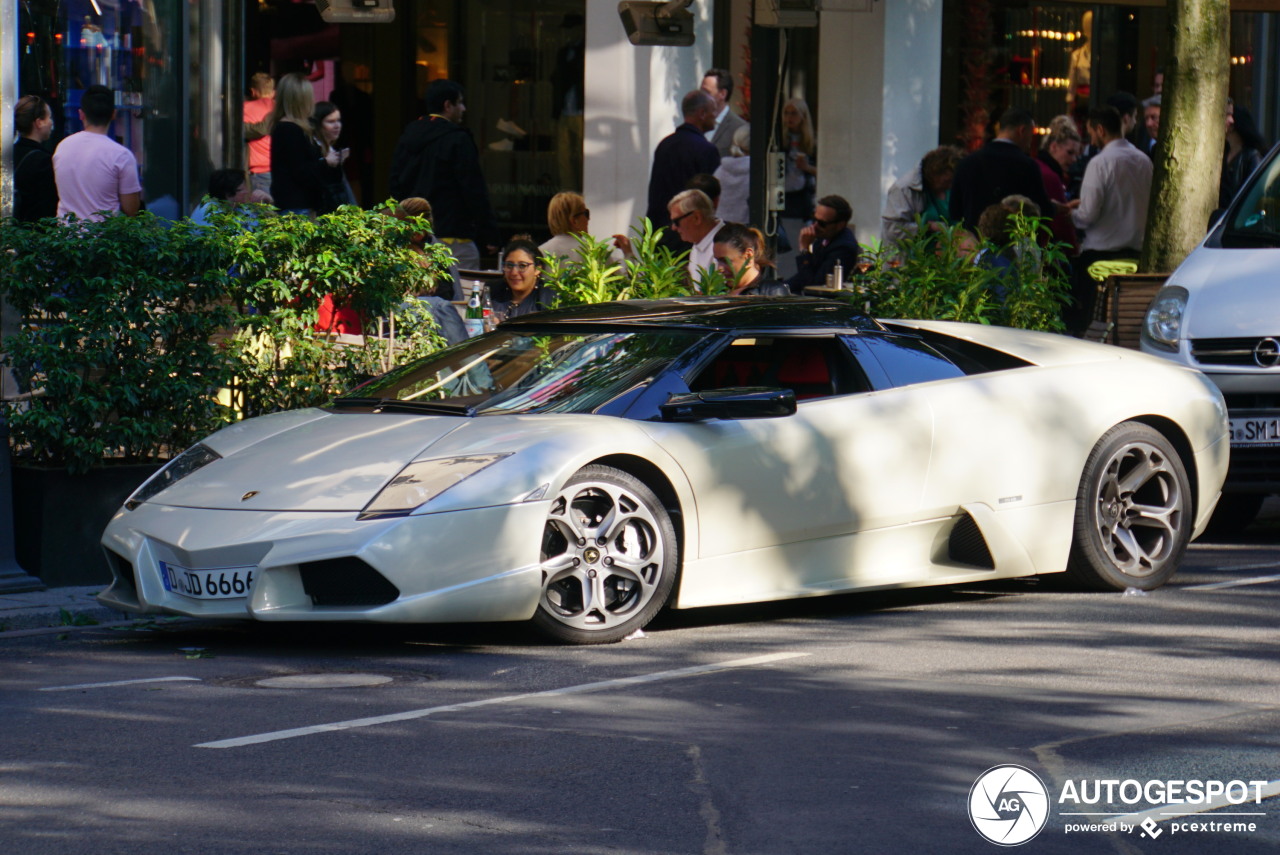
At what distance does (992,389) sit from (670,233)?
5.63m

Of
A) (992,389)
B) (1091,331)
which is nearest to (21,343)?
(992,389)

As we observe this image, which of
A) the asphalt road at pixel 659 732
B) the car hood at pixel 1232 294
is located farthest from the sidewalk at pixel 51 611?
the car hood at pixel 1232 294

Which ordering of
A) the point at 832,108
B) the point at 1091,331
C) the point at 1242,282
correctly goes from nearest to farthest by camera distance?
the point at 1242,282 → the point at 1091,331 → the point at 832,108

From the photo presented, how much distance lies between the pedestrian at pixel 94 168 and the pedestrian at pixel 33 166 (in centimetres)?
9

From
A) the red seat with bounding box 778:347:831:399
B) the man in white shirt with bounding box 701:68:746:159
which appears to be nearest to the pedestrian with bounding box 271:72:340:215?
the man in white shirt with bounding box 701:68:746:159

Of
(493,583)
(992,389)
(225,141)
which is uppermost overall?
(225,141)

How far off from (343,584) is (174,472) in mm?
1206

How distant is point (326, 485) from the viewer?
24.4 ft

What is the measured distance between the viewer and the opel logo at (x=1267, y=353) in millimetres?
10148

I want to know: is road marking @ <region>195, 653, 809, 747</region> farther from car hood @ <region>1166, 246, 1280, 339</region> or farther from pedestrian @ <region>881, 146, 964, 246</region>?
pedestrian @ <region>881, 146, 964, 246</region>

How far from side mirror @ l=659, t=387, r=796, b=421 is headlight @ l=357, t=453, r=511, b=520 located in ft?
2.62

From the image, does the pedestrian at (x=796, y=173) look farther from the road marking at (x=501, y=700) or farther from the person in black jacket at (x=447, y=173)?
the road marking at (x=501, y=700)

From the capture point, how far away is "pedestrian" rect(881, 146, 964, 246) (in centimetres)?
1596

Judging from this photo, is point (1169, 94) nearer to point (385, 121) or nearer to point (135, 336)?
point (135, 336)
